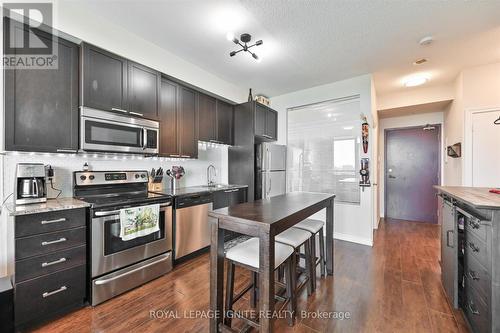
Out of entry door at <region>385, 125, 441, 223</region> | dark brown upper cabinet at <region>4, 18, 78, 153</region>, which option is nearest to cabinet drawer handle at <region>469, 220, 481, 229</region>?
dark brown upper cabinet at <region>4, 18, 78, 153</region>

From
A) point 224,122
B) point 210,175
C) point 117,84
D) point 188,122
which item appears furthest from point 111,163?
point 224,122

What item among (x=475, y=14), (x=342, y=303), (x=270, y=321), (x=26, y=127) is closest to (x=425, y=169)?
(x=475, y=14)

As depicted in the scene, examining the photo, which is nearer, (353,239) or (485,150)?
(485,150)

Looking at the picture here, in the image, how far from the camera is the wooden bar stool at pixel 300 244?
1748 millimetres

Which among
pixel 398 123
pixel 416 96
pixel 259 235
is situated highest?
pixel 416 96

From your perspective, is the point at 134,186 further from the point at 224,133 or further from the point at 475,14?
the point at 475,14

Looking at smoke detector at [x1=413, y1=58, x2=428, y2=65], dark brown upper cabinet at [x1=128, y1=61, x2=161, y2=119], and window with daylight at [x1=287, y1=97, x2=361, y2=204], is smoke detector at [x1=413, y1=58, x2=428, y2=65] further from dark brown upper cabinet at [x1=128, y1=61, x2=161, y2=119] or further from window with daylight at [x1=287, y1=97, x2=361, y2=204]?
dark brown upper cabinet at [x1=128, y1=61, x2=161, y2=119]

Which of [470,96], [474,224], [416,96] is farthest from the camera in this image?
[416,96]

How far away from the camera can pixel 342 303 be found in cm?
194

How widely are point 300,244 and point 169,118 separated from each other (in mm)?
2336

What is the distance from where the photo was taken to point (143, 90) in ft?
8.38

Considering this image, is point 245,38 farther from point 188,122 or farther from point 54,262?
point 54,262

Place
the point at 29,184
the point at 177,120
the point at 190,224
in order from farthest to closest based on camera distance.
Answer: the point at 177,120, the point at 190,224, the point at 29,184

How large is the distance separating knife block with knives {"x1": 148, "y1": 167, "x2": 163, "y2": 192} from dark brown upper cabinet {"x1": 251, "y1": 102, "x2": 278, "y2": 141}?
1.83 metres
